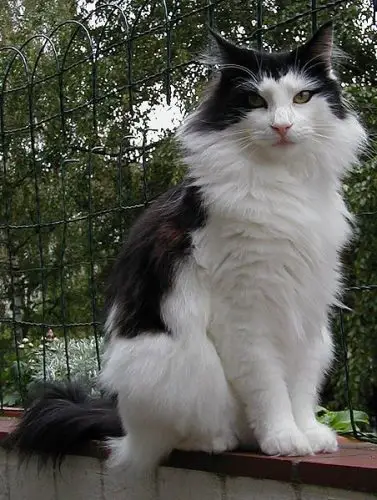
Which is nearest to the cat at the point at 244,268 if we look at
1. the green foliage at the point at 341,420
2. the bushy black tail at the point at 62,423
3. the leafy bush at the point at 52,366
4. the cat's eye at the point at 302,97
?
the cat's eye at the point at 302,97

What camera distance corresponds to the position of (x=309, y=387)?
7.56 feet

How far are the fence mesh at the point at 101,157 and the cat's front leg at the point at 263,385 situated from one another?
0.93m

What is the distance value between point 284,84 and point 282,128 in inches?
5.3

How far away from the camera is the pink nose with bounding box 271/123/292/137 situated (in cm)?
208

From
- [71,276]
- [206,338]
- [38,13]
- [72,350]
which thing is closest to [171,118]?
[72,350]

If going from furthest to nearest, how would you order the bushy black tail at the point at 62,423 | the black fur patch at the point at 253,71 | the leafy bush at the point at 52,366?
the leafy bush at the point at 52,366 → the bushy black tail at the point at 62,423 → the black fur patch at the point at 253,71

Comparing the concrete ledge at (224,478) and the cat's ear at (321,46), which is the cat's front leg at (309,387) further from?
the cat's ear at (321,46)

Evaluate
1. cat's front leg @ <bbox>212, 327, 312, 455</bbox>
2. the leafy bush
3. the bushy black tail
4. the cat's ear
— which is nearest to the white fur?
cat's front leg @ <bbox>212, 327, 312, 455</bbox>

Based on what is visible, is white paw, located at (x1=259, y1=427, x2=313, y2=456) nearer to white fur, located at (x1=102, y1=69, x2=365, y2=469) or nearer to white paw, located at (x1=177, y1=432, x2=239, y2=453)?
white fur, located at (x1=102, y1=69, x2=365, y2=469)

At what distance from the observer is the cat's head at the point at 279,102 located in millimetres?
2123

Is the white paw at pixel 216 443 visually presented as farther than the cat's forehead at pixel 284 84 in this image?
Yes

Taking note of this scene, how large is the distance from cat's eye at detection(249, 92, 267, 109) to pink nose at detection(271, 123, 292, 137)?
0.09 metres

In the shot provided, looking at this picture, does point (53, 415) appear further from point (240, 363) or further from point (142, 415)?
point (240, 363)

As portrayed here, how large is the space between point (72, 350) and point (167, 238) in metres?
2.18
